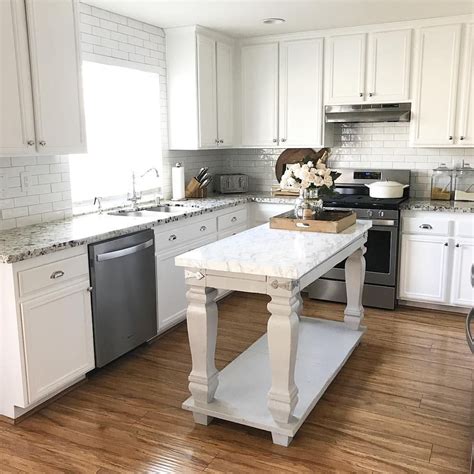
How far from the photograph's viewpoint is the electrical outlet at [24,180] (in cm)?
339

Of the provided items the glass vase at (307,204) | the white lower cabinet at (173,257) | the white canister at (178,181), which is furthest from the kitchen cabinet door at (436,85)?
the white canister at (178,181)

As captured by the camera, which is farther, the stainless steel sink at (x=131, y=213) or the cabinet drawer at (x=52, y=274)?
the stainless steel sink at (x=131, y=213)

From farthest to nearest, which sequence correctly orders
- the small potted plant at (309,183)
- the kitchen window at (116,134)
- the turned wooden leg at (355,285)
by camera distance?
1. the kitchen window at (116,134)
2. the turned wooden leg at (355,285)
3. the small potted plant at (309,183)

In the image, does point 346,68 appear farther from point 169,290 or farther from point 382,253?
point 169,290

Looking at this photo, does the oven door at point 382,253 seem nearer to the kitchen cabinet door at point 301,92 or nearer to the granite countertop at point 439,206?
the granite countertop at point 439,206

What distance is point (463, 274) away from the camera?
14.1 feet

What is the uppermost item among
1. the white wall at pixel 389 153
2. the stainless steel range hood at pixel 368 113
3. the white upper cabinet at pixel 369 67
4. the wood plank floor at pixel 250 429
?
the white upper cabinet at pixel 369 67

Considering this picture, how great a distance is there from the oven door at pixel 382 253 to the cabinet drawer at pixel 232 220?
1210 millimetres

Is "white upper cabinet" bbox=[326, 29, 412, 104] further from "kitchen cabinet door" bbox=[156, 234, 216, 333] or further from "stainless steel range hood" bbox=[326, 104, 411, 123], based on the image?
"kitchen cabinet door" bbox=[156, 234, 216, 333]

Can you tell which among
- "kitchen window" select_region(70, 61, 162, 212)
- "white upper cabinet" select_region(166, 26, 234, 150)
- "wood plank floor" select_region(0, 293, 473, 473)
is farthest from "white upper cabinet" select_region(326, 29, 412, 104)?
"wood plank floor" select_region(0, 293, 473, 473)

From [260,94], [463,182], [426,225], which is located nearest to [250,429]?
[426,225]

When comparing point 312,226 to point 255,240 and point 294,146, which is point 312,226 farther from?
point 294,146

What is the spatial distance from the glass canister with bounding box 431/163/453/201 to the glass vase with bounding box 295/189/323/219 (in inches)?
73.1

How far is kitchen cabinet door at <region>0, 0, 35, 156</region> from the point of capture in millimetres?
2814
